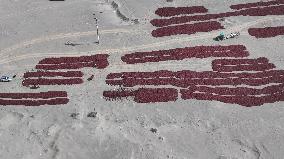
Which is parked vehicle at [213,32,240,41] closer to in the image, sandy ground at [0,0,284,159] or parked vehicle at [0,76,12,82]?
sandy ground at [0,0,284,159]

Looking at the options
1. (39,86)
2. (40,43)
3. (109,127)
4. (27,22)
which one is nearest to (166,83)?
(109,127)

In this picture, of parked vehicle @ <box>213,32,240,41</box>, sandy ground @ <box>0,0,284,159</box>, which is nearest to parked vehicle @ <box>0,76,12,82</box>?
sandy ground @ <box>0,0,284,159</box>

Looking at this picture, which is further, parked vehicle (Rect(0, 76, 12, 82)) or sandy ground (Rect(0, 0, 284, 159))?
parked vehicle (Rect(0, 76, 12, 82))

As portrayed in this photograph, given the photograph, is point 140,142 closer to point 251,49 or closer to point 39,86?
point 39,86

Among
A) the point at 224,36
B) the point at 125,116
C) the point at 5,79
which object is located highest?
the point at 224,36

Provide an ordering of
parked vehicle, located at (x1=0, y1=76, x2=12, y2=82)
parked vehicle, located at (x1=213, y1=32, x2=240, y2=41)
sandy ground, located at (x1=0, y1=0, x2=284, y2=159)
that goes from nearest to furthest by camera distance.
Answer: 1. sandy ground, located at (x1=0, y1=0, x2=284, y2=159)
2. parked vehicle, located at (x1=0, y1=76, x2=12, y2=82)
3. parked vehicle, located at (x1=213, y1=32, x2=240, y2=41)

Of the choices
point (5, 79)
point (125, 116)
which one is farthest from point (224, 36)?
point (5, 79)

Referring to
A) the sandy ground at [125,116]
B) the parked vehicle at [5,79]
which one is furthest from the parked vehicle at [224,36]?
the parked vehicle at [5,79]

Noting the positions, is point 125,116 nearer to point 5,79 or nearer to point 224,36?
point 5,79
